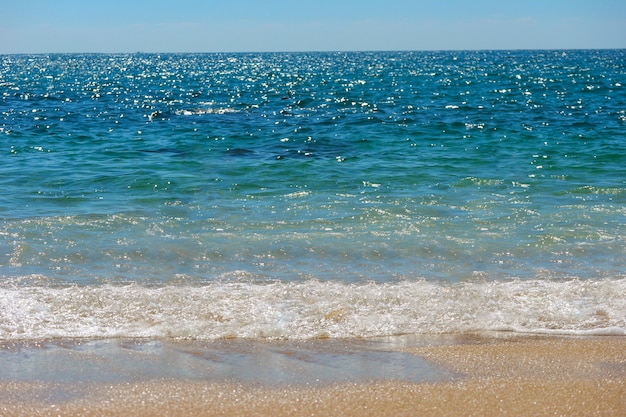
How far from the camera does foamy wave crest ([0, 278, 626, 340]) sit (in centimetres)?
587

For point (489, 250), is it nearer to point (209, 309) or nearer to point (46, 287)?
point (209, 309)

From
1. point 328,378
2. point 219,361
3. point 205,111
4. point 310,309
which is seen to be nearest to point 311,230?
point 310,309

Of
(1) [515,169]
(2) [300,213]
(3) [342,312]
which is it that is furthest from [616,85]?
(3) [342,312]

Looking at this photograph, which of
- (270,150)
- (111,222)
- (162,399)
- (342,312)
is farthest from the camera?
(270,150)

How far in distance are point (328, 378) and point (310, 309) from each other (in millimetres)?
1490

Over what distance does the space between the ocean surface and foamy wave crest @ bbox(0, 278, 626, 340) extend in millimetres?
25

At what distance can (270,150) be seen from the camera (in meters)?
16.3

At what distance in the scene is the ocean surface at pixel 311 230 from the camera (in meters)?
6.22

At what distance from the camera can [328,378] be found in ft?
16.1

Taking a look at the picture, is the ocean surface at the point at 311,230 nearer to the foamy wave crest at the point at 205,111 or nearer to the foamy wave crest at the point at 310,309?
the foamy wave crest at the point at 310,309

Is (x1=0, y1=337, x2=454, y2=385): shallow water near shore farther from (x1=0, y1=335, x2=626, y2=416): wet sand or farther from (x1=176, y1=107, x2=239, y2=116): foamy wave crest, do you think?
(x1=176, y1=107, x2=239, y2=116): foamy wave crest

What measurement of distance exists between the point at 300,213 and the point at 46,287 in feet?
13.7

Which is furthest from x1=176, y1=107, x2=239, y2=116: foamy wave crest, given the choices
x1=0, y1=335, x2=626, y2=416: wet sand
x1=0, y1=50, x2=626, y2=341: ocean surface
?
x1=0, y1=335, x2=626, y2=416: wet sand

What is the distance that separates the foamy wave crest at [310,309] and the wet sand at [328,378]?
0.26 metres
